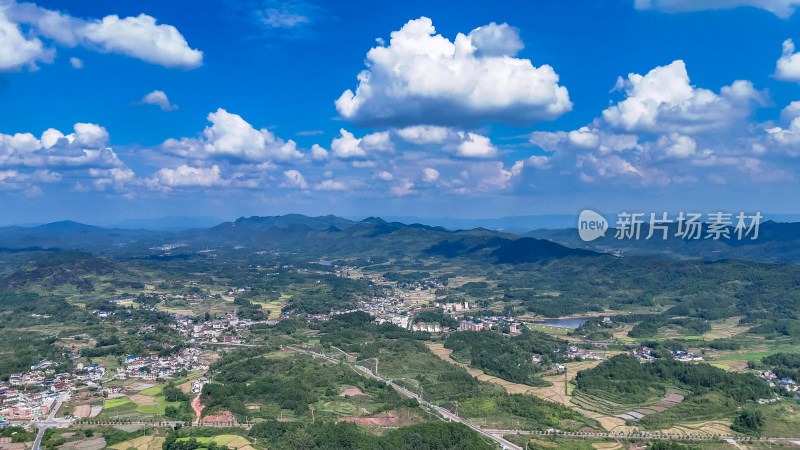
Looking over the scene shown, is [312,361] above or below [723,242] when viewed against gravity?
below

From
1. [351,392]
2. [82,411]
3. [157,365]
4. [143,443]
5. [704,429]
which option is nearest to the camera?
[143,443]

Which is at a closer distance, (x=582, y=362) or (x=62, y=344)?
(x=582, y=362)

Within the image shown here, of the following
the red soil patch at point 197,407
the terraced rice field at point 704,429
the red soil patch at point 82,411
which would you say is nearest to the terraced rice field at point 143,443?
the red soil patch at point 197,407

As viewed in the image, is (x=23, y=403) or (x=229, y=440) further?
(x=23, y=403)

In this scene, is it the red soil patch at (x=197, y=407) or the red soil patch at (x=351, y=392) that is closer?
the red soil patch at (x=197, y=407)

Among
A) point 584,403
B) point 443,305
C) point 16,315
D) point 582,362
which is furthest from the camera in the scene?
point 443,305

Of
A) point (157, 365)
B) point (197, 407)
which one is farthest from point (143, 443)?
point (157, 365)

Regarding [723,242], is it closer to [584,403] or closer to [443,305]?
[443,305]

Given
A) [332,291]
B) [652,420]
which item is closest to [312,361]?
[652,420]

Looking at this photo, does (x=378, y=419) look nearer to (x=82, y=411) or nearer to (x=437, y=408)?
(x=437, y=408)

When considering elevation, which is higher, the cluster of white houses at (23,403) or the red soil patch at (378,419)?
the red soil patch at (378,419)

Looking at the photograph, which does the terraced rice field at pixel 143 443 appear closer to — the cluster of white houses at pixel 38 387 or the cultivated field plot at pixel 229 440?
the cultivated field plot at pixel 229 440
